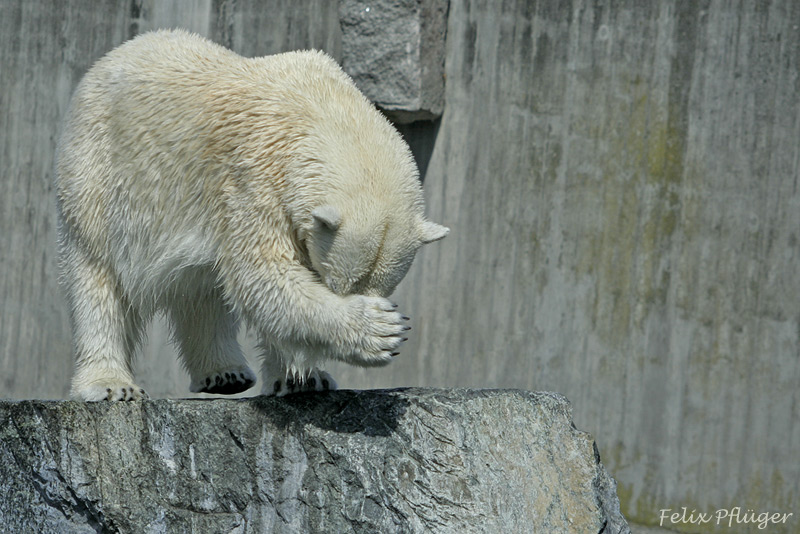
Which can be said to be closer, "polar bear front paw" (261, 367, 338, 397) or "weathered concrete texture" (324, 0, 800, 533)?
"polar bear front paw" (261, 367, 338, 397)

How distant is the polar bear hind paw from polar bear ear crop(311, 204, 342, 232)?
1341 millimetres

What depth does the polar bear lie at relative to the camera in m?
3.05

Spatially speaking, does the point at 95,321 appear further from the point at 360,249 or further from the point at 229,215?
the point at 360,249

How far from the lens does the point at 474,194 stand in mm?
7051

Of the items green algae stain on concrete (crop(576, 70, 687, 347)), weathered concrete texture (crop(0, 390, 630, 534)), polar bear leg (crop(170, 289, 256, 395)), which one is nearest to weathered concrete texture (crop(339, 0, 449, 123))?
green algae stain on concrete (crop(576, 70, 687, 347))

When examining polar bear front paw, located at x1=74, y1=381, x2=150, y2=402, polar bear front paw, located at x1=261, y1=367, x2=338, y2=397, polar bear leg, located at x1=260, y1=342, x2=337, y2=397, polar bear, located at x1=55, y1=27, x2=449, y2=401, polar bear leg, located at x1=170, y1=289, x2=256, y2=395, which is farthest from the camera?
polar bear leg, located at x1=170, y1=289, x2=256, y2=395

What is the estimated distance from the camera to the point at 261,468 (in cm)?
329

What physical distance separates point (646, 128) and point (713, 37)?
76 cm

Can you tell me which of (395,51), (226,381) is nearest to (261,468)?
(226,381)

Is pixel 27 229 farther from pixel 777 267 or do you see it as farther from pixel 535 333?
pixel 777 267

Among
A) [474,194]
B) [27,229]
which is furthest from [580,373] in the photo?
[27,229]

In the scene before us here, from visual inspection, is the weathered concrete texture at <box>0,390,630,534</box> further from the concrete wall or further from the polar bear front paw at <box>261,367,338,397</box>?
the concrete wall

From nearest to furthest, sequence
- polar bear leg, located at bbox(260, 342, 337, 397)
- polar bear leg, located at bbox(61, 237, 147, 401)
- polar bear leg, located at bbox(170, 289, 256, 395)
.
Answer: polar bear leg, located at bbox(260, 342, 337, 397), polar bear leg, located at bbox(61, 237, 147, 401), polar bear leg, located at bbox(170, 289, 256, 395)

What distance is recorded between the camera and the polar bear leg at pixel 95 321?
3711 mm
